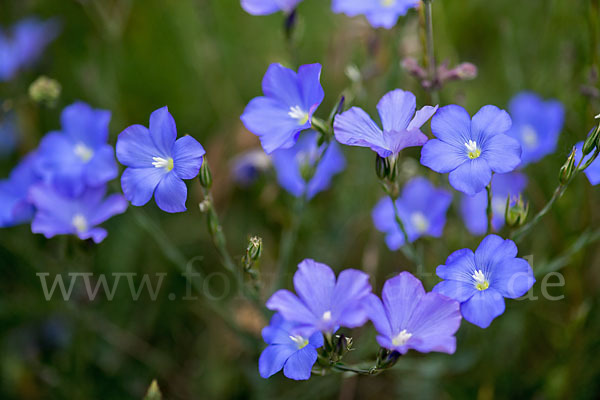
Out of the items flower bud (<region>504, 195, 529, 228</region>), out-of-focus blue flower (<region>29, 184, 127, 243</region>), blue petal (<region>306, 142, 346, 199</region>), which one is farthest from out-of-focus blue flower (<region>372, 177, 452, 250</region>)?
out-of-focus blue flower (<region>29, 184, 127, 243</region>)

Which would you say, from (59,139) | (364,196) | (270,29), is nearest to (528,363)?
(364,196)

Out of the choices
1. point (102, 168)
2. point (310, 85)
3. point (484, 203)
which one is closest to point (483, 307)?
point (310, 85)

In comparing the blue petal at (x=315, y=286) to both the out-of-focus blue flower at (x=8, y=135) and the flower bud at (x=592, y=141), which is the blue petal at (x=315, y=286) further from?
the out-of-focus blue flower at (x=8, y=135)

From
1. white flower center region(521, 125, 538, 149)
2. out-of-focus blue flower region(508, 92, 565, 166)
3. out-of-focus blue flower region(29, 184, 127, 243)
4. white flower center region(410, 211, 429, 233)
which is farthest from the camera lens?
white flower center region(521, 125, 538, 149)

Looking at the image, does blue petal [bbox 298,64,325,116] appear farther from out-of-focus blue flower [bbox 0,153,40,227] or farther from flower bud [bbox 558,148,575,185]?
out-of-focus blue flower [bbox 0,153,40,227]

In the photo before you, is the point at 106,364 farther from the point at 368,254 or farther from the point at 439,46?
the point at 439,46

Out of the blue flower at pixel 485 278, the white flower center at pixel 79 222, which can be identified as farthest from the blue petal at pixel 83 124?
the blue flower at pixel 485 278
